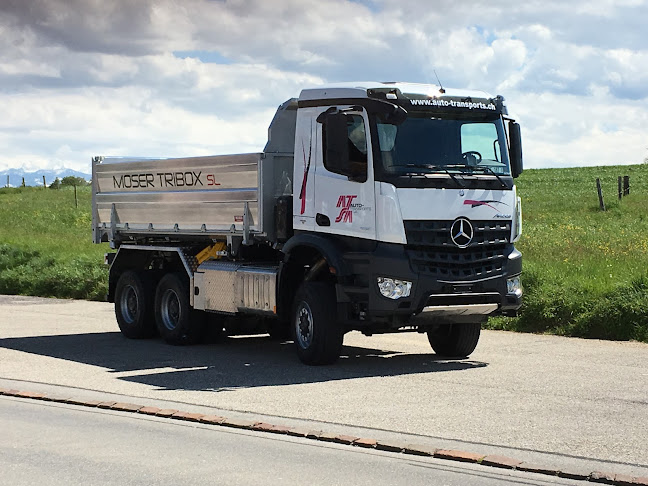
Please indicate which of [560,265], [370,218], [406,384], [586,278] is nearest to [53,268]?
[560,265]

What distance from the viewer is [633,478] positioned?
24.1 feet

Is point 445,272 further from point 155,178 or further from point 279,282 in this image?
point 155,178

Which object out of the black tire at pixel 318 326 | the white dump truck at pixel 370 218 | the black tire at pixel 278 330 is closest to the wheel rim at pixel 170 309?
the white dump truck at pixel 370 218

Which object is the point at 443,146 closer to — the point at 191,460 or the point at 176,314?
the point at 176,314

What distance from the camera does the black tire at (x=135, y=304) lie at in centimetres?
1663

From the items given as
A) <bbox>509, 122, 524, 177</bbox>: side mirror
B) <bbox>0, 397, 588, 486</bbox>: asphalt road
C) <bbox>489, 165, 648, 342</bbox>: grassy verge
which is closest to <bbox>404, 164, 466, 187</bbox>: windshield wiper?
<bbox>509, 122, 524, 177</bbox>: side mirror

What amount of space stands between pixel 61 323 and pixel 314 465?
1161cm

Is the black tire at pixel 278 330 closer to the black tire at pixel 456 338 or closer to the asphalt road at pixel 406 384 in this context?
the asphalt road at pixel 406 384

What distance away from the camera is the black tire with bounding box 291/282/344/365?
12992 mm

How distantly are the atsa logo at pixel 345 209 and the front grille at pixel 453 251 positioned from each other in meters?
0.70

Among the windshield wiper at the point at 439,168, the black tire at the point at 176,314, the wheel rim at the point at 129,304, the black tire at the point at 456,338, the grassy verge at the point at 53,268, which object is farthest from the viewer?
the grassy verge at the point at 53,268

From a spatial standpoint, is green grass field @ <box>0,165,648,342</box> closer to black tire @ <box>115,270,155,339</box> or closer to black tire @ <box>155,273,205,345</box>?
black tire @ <box>155,273,205,345</box>

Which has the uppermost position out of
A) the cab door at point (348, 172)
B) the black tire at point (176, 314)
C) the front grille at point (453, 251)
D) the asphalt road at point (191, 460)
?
the cab door at point (348, 172)

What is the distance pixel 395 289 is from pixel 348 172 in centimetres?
141
